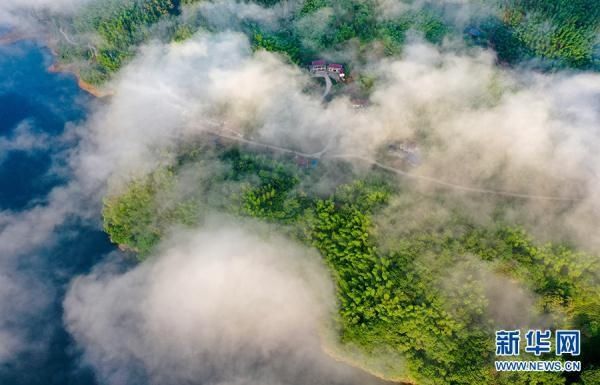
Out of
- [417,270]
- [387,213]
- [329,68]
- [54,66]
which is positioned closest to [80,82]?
[54,66]

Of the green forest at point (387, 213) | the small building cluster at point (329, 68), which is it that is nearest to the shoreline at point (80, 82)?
the green forest at point (387, 213)

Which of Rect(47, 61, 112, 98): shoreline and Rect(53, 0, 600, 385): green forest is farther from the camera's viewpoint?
Rect(47, 61, 112, 98): shoreline

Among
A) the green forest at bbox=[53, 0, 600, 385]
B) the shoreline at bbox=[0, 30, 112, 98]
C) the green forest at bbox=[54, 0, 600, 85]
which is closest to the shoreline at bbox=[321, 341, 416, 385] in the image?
the green forest at bbox=[53, 0, 600, 385]

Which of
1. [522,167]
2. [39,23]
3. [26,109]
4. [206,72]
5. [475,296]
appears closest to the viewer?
[475,296]

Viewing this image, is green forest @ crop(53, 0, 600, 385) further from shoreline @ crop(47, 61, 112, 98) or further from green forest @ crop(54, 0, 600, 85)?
shoreline @ crop(47, 61, 112, 98)

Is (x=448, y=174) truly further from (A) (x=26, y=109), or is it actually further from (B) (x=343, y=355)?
(A) (x=26, y=109)

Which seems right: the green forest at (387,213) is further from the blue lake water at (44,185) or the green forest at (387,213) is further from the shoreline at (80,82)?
the blue lake water at (44,185)

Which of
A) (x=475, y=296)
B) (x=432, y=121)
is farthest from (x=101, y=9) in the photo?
(x=475, y=296)
